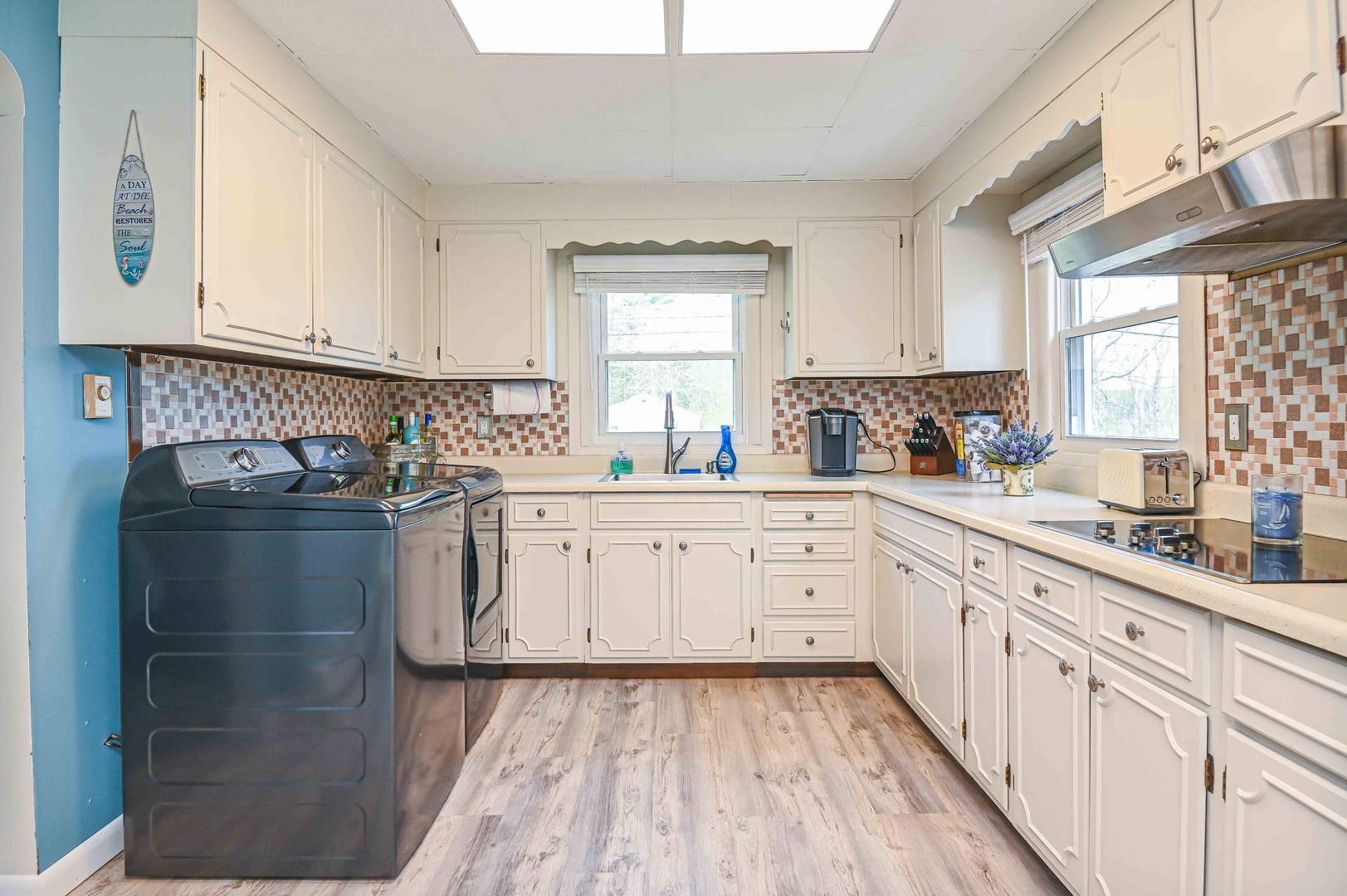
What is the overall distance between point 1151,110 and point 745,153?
1.52m

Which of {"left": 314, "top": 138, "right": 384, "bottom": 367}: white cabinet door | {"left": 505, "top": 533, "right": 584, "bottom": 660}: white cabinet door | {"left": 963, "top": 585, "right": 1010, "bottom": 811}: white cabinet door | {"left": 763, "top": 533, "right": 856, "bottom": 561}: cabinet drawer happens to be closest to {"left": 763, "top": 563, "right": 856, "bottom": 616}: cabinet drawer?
{"left": 763, "top": 533, "right": 856, "bottom": 561}: cabinet drawer

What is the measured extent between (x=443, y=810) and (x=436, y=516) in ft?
2.78

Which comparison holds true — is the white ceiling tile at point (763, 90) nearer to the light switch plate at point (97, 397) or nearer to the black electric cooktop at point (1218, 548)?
the black electric cooktop at point (1218, 548)

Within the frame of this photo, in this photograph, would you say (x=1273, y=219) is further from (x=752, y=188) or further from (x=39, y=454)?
(x=39, y=454)

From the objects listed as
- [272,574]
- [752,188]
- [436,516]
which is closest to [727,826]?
[436,516]

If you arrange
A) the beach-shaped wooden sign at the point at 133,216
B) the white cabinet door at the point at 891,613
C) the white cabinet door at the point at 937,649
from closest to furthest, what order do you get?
1. the beach-shaped wooden sign at the point at 133,216
2. the white cabinet door at the point at 937,649
3. the white cabinet door at the point at 891,613

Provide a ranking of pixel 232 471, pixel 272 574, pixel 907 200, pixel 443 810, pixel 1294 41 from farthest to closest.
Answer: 1. pixel 907 200
2. pixel 443 810
3. pixel 232 471
4. pixel 272 574
5. pixel 1294 41

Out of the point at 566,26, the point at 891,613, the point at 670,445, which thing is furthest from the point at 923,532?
the point at 566,26

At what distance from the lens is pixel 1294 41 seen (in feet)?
3.99

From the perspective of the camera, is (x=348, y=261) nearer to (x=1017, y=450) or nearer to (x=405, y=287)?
(x=405, y=287)

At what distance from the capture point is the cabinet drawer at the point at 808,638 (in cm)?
295

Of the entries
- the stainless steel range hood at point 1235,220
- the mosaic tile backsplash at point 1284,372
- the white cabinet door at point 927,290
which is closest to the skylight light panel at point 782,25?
the stainless steel range hood at point 1235,220

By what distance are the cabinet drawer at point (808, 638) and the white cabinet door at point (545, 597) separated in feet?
2.69

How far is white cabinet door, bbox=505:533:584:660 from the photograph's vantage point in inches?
116
